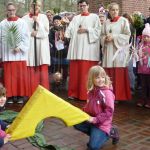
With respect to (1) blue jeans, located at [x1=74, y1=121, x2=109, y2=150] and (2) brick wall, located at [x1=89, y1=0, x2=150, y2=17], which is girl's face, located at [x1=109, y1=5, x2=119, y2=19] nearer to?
(1) blue jeans, located at [x1=74, y1=121, x2=109, y2=150]

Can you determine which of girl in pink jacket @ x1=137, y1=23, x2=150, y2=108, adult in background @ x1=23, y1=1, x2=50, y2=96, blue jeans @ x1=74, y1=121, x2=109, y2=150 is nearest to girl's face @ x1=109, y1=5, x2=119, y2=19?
girl in pink jacket @ x1=137, y1=23, x2=150, y2=108

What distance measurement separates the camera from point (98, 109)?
4559 millimetres

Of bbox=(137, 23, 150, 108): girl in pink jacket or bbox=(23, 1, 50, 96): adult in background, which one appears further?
bbox=(23, 1, 50, 96): adult in background

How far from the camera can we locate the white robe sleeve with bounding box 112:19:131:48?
714 cm

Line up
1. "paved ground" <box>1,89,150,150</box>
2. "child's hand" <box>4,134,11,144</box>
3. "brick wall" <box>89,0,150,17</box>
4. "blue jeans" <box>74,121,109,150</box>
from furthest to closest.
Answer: "brick wall" <box>89,0,150,17</box> < "paved ground" <box>1,89,150,150</box> < "blue jeans" <box>74,121,109,150</box> < "child's hand" <box>4,134,11,144</box>

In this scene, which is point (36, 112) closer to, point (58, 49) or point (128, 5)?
point (58, 49)

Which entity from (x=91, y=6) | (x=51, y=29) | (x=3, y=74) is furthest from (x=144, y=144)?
(x=91, y=6)

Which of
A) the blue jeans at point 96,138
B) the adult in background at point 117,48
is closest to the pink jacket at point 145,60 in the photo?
the adult in background at point 117,48

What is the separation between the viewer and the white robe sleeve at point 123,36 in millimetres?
7137

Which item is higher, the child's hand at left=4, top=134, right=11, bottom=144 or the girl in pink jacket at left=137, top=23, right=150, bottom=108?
the girl in pink jacket at left=137, top=23, right=150, bottom=108

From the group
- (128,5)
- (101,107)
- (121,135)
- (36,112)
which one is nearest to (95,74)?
(101,107)

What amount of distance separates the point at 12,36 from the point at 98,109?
3.12 m

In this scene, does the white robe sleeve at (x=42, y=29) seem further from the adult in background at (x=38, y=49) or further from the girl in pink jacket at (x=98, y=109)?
the girl in pink jacket at (x=98, y=109)

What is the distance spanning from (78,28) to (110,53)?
34.6 inches
